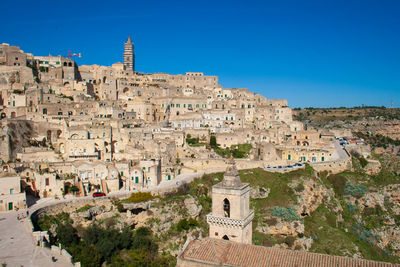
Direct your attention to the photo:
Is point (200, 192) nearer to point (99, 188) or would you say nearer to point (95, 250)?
point (99, 188)

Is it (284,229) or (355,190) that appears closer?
(284,229)

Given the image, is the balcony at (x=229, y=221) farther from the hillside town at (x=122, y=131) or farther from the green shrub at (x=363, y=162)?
the green shrub at (x=363, y=162)

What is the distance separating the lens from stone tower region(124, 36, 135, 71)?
83000 mm

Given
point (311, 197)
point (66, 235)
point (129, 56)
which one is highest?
point (129, 56)

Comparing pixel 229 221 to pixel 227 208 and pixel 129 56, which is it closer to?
pixel 227 208

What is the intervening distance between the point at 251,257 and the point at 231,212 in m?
3.00

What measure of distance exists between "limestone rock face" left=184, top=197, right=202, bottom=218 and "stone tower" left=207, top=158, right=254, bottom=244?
12.7m

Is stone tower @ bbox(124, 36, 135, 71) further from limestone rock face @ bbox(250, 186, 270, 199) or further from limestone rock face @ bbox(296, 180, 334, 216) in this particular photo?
limestone rock face @ bbox(296, 180, 334, 216)

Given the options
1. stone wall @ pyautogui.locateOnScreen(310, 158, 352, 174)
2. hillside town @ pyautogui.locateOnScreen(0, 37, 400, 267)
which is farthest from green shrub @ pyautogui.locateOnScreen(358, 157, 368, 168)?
stone wall @ pyautogui.locateOnScreen(310, 158, 352, 174)

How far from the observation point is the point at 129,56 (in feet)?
275

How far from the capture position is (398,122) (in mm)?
92438

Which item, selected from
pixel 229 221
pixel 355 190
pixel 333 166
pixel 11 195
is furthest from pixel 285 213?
pixel 11 195

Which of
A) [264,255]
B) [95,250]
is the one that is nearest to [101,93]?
[95,250]

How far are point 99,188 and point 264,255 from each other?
65.1ft
